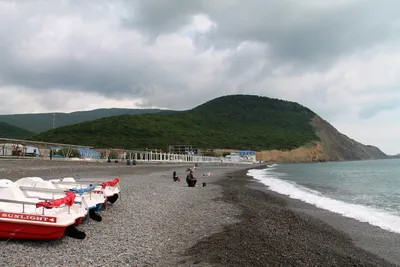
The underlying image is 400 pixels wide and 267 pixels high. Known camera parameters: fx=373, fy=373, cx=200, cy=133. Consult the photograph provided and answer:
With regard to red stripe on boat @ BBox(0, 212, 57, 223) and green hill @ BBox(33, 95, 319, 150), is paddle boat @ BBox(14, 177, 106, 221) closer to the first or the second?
red stripe on boat @ BBox(0, 212, 57, 223)

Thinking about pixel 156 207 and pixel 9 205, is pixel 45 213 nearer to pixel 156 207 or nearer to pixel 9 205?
pixel 9 205

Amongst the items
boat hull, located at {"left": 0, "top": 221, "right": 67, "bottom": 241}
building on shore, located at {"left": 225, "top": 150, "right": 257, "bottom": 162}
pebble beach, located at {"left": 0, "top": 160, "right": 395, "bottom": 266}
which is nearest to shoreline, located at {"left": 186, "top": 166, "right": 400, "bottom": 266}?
pebble beach, located at {"left": 0, "top": 160, "right": 395, "bottom": 266}

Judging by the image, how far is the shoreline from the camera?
25.5ft

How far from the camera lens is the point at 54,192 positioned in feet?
36.7

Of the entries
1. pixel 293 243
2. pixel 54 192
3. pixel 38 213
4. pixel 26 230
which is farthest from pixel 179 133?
pixel 26 230

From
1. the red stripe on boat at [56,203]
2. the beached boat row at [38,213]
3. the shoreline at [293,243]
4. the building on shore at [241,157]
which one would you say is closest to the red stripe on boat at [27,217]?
the beached boat row at [38,213]

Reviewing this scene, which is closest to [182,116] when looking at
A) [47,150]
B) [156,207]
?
[47,150]

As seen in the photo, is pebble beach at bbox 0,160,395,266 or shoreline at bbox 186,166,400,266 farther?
shoreline at bbox 186,166,400,266

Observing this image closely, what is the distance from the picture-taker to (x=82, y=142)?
10662 centimetres

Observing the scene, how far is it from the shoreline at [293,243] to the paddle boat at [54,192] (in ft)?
13.7

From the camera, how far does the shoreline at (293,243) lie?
7781mm

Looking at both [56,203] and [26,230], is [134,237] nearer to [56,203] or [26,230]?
[56,203]

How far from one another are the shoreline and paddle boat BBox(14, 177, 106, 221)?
418 cm

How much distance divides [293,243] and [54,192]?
7020 millimetres
